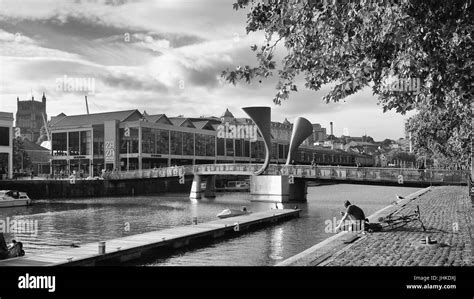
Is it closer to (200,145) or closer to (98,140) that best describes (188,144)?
(200,145)

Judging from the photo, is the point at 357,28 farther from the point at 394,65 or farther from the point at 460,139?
the point at 460,139

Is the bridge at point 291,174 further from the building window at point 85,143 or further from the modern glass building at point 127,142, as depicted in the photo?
the building window at point 85,143

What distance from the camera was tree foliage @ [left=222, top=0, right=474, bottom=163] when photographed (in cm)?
849

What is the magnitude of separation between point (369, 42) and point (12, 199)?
2164 inches

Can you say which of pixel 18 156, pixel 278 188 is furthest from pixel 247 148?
pixel 278 188

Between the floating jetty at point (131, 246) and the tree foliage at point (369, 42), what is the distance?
12223mm

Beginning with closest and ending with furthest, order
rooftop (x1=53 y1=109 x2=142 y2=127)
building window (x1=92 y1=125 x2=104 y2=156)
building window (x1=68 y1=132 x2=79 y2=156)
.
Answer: building window (x1=92 y1=125 x2=104 y2=156) < rooftop (x1=53 y1=109 x2=142 y2=127) < building window (x1=68 y1=132 x2=79 y2=156)

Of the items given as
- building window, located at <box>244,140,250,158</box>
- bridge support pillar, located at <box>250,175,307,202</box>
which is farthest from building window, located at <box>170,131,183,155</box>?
bridge support pillar, located at <box>250,175,307,202</box>

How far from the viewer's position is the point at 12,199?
56.0 metres

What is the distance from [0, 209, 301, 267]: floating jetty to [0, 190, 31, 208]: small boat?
107ft

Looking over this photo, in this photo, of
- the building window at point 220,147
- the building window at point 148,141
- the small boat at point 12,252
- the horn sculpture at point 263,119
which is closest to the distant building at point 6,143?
the building window at point 148,141

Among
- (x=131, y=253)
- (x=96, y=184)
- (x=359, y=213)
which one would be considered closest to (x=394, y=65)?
(x=359, y=213)

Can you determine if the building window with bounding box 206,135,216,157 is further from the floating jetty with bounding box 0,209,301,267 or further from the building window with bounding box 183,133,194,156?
the floating jetty with bounding box 0,209,301,267

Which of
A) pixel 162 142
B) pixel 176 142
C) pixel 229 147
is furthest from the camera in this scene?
pixel 229 147
